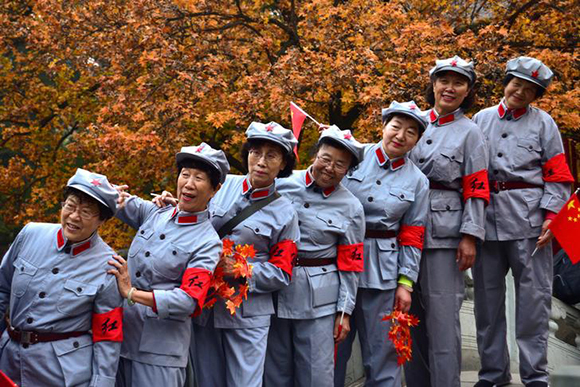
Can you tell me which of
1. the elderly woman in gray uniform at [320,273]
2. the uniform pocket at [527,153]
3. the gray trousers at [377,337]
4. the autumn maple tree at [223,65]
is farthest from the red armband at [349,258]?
the autumn maple tree at [223,65]

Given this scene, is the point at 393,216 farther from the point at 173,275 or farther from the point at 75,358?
the point at 75,358

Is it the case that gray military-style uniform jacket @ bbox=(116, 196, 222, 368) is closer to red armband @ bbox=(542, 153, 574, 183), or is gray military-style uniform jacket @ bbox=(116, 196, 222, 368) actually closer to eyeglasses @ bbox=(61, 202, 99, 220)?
eyeglasses @ bbox=(61, 202, 99, 220)

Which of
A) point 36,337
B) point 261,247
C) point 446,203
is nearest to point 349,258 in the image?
point 261,247

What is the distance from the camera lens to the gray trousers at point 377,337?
498 cm

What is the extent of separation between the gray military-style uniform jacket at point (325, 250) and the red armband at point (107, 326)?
1.11 meters

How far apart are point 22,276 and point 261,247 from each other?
130 centimetres

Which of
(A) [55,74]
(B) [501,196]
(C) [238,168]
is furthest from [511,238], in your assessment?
(A) [55,74]

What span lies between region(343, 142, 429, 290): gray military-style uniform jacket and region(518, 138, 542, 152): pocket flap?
0.73 m

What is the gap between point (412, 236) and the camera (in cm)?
502

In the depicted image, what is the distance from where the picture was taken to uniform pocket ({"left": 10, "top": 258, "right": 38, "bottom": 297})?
12.7 feet

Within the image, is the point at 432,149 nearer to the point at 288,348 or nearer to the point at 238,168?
the point at 288,348

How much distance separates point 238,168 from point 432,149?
26.5ft

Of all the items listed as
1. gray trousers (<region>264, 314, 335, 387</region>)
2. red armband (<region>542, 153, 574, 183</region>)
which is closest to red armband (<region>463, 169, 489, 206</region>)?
red armband (<region>542, 153, 574, 183</region>)

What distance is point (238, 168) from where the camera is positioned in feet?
43.1
